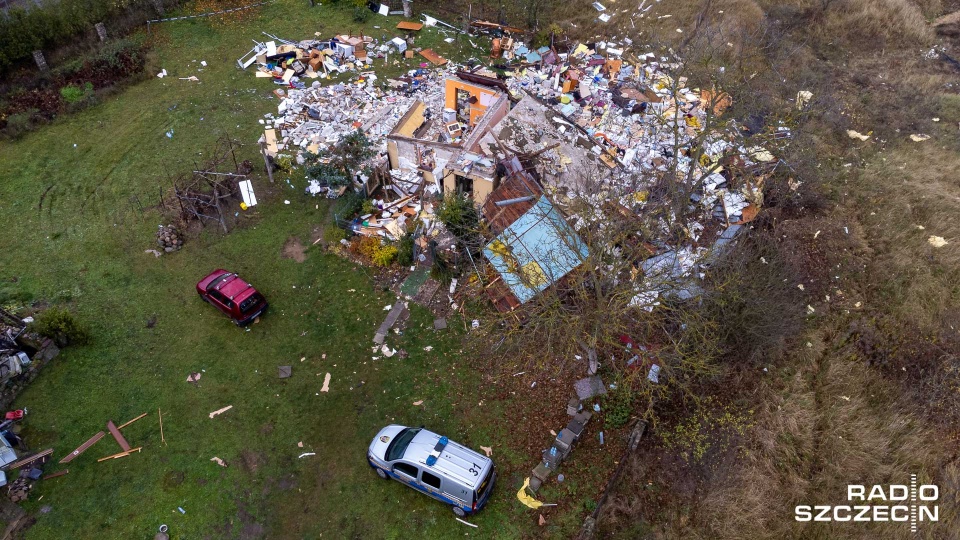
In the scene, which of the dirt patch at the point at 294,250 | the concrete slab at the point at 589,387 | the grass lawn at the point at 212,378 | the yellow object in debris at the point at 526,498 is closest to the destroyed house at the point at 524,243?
the grass lawn at the point at 212,378

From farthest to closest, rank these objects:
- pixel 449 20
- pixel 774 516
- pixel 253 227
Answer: pixel 449 20
pixel 253 227
pixel 774 516

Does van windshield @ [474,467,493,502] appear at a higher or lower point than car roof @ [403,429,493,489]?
lower

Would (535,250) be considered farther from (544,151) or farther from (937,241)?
(937,241)

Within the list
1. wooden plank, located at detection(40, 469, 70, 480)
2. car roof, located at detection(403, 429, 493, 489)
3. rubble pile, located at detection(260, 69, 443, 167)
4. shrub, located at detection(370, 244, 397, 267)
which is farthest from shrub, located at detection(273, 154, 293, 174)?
car roof, located at detection(403, 429, 493, 489)

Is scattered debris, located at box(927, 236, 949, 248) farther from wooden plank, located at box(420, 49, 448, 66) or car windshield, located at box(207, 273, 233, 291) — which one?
car windshield, located at box(207, 273, 233, 291)

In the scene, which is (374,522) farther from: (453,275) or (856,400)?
(856,400)

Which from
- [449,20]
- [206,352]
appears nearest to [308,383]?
[206,352]
